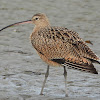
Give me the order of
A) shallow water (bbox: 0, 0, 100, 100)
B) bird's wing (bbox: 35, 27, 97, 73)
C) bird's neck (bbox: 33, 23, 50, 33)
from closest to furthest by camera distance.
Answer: bird's wing (bbox: 35, 27, 97, 73)
shallow water (bbox: 0, 0, 100, 100)
bird's neck (bbox: 33, 23, 50, 33)

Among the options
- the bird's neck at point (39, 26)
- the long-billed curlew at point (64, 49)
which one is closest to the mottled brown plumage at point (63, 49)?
the long-billed curlew at point (64, 49)

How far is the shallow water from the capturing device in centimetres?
735

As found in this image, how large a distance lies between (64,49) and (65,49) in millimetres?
21

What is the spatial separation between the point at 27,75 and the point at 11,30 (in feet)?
12.7

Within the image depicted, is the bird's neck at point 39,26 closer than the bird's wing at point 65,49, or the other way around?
the bird's wing at point 65,49

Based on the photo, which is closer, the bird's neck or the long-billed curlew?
the long-billed curlew

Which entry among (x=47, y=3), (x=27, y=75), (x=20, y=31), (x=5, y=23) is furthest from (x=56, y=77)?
(x=47, y=3)

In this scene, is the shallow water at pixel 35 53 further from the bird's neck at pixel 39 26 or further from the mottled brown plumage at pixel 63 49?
the bird's neck at pixel 39 26

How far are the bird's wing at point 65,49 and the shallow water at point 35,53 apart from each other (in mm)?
690

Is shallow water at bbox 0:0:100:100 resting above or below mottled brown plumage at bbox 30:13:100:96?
below

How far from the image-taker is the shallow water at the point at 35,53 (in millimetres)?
7346

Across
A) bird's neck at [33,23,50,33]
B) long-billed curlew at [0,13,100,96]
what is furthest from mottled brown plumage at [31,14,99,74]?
bird's neck at [33,23,50,33]

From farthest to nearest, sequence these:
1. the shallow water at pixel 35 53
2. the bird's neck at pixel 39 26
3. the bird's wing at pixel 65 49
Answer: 1. the bird's neck at pixel 39 26
2. the shallow water at pixel 35 53
3. the bird's wing at pixel 65 49

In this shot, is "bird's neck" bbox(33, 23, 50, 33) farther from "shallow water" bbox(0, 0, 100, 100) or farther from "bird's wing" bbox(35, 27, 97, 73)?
"shallow water" bbox(0, 0, 100, 100)
